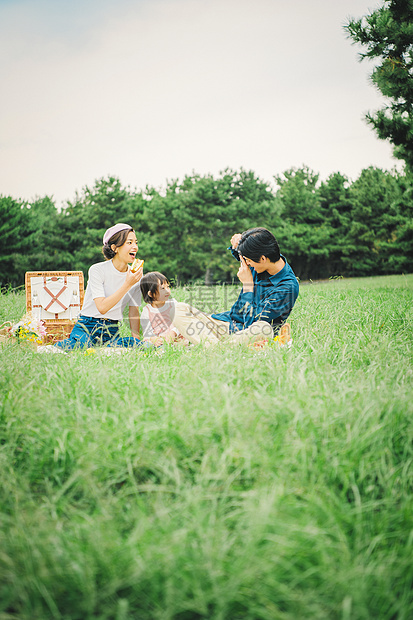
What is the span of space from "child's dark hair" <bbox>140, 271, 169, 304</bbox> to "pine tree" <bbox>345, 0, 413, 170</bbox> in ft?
19.5

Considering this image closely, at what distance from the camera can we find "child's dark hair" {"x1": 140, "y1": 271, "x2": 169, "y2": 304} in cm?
415

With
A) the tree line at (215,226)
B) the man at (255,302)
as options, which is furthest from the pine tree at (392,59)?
the tree line at (215,226)

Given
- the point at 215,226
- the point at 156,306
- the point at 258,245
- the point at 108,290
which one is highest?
the point at 215,226

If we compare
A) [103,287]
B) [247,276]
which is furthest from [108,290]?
[247,276]

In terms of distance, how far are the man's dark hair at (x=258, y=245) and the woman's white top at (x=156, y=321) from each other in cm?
107

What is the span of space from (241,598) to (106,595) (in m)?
0.34

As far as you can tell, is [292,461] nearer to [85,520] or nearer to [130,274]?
[85,520]

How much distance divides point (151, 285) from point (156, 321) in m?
0.37

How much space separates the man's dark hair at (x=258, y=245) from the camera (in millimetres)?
3217

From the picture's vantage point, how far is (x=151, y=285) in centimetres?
415

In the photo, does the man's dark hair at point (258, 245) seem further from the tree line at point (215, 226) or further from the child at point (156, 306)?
the tree line at point (215, 226)

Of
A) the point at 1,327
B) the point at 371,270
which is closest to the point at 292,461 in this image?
the point at 1,327

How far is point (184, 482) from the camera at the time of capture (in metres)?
1.46

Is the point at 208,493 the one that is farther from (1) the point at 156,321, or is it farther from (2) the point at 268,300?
(1) the point at 156,321
